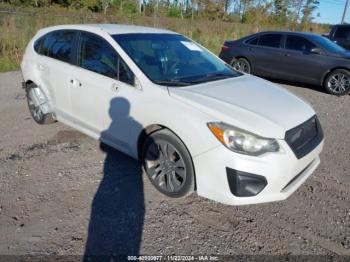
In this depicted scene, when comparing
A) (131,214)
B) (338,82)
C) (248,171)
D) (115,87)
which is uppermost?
(115,87)

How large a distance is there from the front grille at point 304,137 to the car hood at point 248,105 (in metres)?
0.06

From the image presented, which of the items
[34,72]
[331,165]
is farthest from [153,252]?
[34,72]

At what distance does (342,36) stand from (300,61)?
4.76 meters

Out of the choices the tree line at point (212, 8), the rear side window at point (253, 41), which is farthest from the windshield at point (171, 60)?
the tree line at point (212, 8)

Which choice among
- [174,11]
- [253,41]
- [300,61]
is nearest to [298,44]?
[300,61]

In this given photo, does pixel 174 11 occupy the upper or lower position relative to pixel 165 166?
upper

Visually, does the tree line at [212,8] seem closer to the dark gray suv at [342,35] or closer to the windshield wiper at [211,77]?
the dark gray suv at [342,35]

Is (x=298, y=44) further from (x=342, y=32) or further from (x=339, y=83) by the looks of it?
(x=342, y=32)

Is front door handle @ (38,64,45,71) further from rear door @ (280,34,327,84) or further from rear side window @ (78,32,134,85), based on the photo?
rear door @ (280,34,327,84)

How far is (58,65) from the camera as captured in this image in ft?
14.6

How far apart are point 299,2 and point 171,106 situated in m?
57.6

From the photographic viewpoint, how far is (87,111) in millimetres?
4047

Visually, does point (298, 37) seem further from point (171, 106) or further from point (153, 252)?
point (153, 252)

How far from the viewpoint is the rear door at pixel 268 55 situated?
9.27 meters
